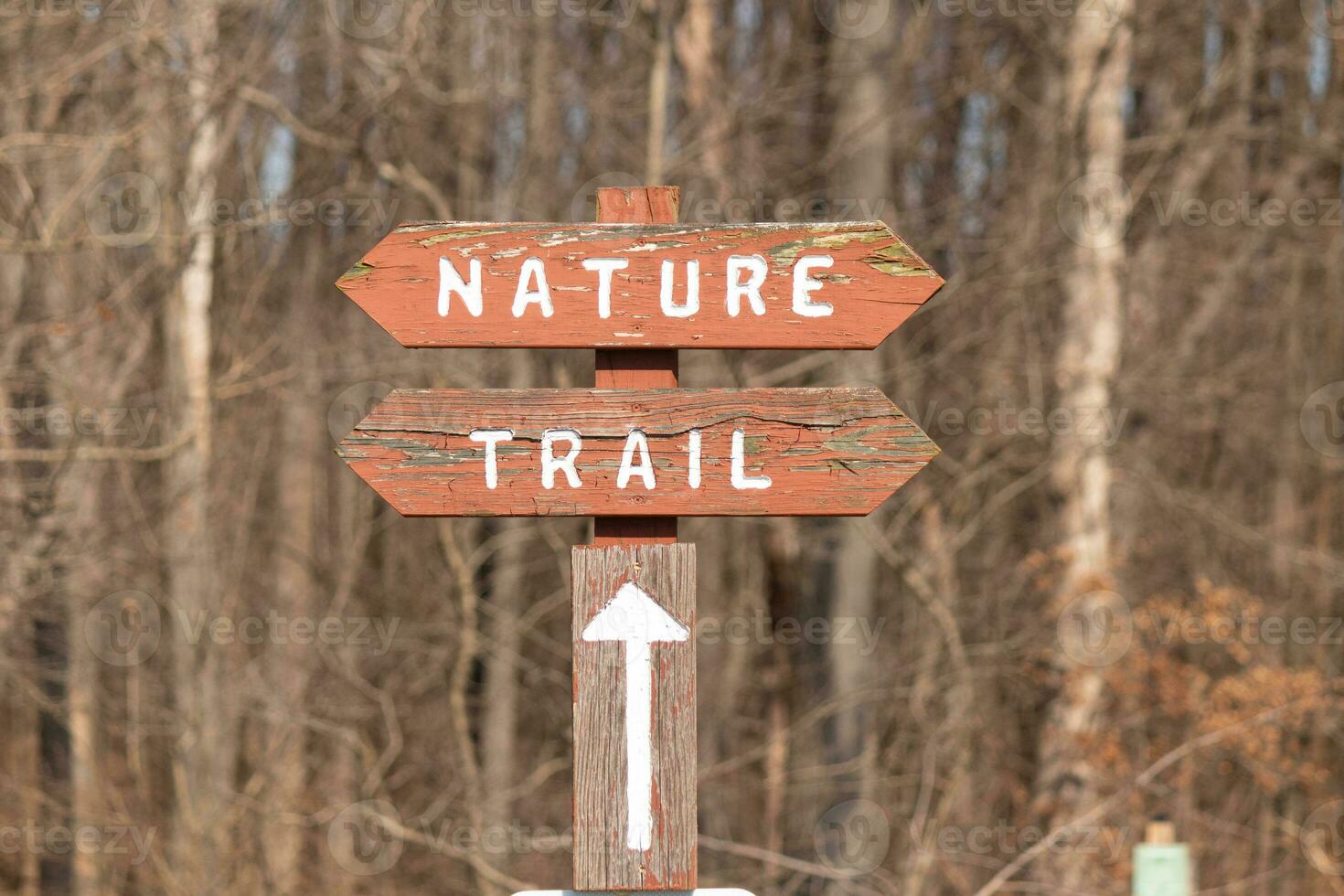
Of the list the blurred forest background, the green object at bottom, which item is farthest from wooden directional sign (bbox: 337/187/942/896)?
the blurred forest background

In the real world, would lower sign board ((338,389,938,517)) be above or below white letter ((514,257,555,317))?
below

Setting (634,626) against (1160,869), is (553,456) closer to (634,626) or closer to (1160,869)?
(634,626)

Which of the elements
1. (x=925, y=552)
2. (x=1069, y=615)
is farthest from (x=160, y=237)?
(x=1069, y=615)

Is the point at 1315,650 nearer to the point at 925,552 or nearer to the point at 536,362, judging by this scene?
the point at 925,552

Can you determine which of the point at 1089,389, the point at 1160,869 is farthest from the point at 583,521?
the point at 1160,869

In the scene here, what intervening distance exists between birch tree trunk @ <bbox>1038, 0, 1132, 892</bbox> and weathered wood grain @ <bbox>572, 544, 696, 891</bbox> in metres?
4.94

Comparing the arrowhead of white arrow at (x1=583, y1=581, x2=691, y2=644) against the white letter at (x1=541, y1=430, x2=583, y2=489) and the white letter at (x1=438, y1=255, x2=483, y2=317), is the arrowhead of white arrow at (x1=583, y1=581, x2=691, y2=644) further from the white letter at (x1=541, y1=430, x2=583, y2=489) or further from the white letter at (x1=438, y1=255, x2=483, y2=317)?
the white letter at (x1=438, y1=255, x2=483, y2=317)

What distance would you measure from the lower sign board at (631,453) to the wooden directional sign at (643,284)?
13 centimetres

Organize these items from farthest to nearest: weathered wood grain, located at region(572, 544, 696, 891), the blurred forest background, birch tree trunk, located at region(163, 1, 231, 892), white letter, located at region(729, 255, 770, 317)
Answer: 1. birch tree trunk, located at region(163, 1, 231, 892)
2. the blurred forest background
3. white letter, located at region(729, 255, 770, 317)
4. weathered wood grain, located at region(572, 544, 696, 891)

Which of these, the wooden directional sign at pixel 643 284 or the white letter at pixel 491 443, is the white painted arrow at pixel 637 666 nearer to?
the white letter at pixel 491 443

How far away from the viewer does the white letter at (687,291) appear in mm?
2652

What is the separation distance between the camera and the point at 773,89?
25.4ft

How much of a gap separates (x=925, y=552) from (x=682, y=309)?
17.8 ft

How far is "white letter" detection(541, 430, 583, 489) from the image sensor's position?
2627mm
